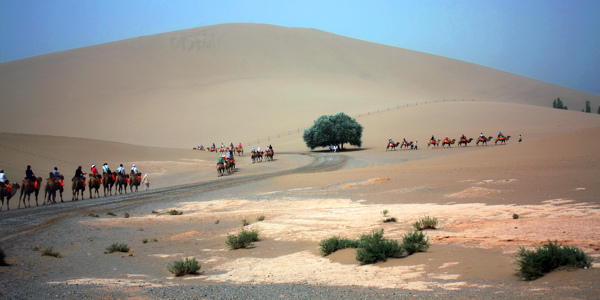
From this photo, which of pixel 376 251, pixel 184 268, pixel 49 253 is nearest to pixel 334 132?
pixel 49 253

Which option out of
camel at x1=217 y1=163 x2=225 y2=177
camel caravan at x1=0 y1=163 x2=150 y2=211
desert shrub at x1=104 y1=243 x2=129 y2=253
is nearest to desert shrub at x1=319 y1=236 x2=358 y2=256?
desert shrub at x1=104 y1=243 x2=129 y2=253

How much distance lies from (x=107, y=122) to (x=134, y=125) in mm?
7254

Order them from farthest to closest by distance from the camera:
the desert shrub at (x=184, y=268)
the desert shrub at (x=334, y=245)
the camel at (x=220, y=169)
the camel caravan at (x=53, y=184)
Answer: the camel at (x=220, y=169) < the camel caravan at (x=53, y=184) < the desert shrub at (x=334, y=245) < the desert shrub at (x=184, y=268)

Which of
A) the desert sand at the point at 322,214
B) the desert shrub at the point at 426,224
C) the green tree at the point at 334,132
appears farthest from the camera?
the green tree at the point at 334,132

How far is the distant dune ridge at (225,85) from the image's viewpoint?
9831cm

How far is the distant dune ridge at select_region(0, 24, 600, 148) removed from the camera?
9831 cm

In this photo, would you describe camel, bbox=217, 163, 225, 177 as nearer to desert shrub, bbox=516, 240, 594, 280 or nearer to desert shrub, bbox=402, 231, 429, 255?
desert shrub, bbox=402, 231, 429, 255

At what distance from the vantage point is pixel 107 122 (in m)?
102

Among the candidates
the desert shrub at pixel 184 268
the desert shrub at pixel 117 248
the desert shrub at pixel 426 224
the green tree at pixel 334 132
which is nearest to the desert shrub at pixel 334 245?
the desert shrub at pixel 426 224

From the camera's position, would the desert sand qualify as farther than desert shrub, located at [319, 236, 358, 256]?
No

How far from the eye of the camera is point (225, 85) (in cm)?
12450

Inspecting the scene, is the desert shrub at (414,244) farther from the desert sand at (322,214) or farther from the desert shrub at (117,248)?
the desert shrub at (117,248)

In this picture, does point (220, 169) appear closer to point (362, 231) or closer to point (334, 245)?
point (362, 231)

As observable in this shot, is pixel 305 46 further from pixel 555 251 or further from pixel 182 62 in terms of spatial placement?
pixel 555 251
